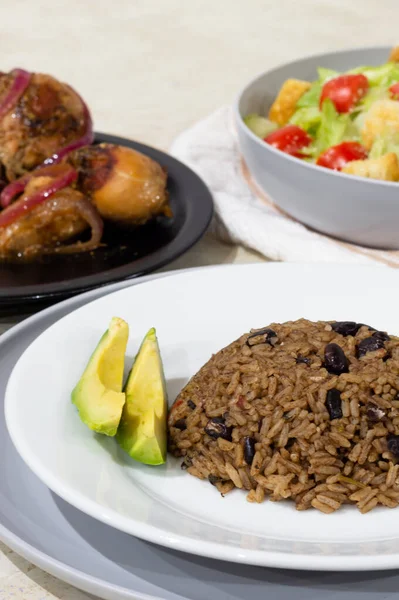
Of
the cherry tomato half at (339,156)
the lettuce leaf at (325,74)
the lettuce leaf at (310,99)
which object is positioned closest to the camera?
the cherry tomato half at (339,156)

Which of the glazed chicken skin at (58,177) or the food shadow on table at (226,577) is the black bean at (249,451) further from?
the glazed chicken skin at (58,177)

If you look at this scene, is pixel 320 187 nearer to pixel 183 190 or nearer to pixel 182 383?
pixel 183 190

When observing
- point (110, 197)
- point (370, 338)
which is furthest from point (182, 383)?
point (110, 197)

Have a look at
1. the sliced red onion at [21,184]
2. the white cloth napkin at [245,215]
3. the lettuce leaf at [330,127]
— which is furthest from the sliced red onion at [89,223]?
the lettuce leaf at [330,127]

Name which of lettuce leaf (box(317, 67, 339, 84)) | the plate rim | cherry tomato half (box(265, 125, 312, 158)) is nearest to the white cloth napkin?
cherry tomato half (box(265, 125, 312, 158))

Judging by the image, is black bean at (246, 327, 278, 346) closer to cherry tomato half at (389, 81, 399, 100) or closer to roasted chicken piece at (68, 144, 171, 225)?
roasted chicken piece at (68, 144, 171, 225)

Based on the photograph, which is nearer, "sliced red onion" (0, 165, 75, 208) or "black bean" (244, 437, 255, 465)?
"black bean" (244, 437, 255, 465)
